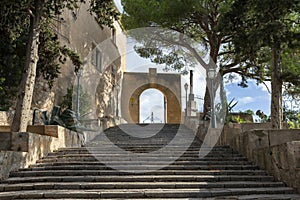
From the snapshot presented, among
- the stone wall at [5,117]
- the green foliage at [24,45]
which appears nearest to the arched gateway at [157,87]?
the green foliage at [24,45]

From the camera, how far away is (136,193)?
4363 mm

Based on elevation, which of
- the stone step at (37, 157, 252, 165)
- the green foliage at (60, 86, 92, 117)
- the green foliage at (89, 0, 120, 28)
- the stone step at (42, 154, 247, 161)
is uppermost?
the green foliage at (89, 0, 120, 28)

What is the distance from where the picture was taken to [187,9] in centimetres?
1138

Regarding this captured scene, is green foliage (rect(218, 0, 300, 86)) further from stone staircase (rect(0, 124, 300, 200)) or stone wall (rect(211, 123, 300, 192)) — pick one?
stone staircase (rect(0, 124, 300, 200))

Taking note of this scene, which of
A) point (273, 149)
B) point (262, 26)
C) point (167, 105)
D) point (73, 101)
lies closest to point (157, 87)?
point (167, 105)

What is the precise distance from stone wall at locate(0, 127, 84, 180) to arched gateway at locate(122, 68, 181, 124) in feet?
38.3

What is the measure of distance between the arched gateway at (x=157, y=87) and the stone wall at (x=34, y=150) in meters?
11.7

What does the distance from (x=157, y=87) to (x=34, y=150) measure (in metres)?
14.6

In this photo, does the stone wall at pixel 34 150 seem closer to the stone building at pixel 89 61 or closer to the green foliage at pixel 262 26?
the stone building at pixel 89 61

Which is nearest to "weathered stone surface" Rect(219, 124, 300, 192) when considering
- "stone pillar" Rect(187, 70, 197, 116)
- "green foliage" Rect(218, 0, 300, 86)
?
"green foliage" Rect(218, 0, 300, 86)

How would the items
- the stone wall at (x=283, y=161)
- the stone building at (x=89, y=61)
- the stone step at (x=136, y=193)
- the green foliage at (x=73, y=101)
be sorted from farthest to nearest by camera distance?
the green foliage at (x=73, y=101), the stone building at (x=89, y=61), the stone wall at (x=283, y=161), the stone step at (x=136, y=193)

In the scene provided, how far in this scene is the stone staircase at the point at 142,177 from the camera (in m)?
4.35

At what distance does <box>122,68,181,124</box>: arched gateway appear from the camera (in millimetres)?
19781

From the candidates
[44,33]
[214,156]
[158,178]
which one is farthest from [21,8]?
[214,156]
